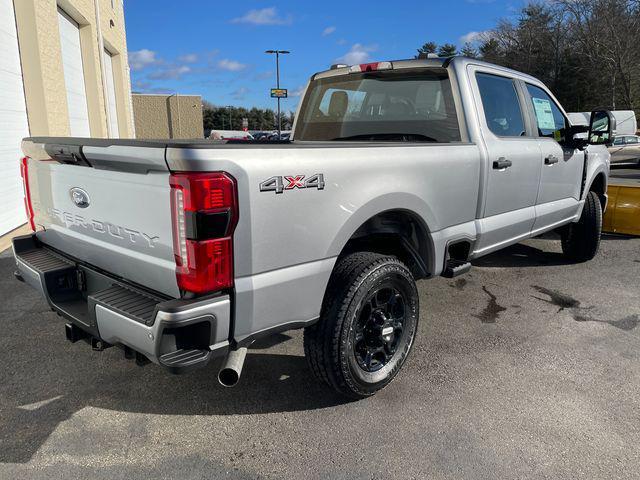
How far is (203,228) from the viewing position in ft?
6.47

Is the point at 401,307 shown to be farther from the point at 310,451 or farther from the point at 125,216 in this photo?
the point at 125,216

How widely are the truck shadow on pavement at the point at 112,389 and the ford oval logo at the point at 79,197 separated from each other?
1.16 meters

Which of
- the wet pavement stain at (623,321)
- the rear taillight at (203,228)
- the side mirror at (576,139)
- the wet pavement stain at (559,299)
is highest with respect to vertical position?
the side mirror at (576,139)

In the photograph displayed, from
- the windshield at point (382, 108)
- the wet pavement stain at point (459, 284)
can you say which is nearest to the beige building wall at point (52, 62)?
the windshield at point (382, 108)

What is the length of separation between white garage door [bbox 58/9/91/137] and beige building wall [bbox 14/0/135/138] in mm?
200

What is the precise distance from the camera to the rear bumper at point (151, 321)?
1.98 m

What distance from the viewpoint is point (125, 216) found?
91.0 inches

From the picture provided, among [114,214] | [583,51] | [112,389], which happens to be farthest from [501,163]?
[583,51]

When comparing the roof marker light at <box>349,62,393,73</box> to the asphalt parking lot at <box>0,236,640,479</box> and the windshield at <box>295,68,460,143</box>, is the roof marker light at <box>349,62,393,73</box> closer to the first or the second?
the windshield at <box>295,68,460,143</box>

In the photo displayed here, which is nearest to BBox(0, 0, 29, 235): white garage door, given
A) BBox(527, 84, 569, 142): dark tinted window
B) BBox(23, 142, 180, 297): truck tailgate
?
BBox(23, 142, 180, 297): truck tailgate

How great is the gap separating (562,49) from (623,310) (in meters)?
53.8

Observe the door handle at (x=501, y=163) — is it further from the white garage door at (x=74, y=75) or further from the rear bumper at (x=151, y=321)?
the white garage door at (x=74, y=75)

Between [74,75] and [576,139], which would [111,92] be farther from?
[576,139]

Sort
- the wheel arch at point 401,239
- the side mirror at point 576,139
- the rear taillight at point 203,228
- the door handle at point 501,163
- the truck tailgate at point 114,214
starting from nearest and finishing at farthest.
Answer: the rear taillight at point 203,228 < the truck tailgate at point 114,214 < the wheel arch at point 401,239 < the door handle at point 501,163 < the side mirror at point 576,139
